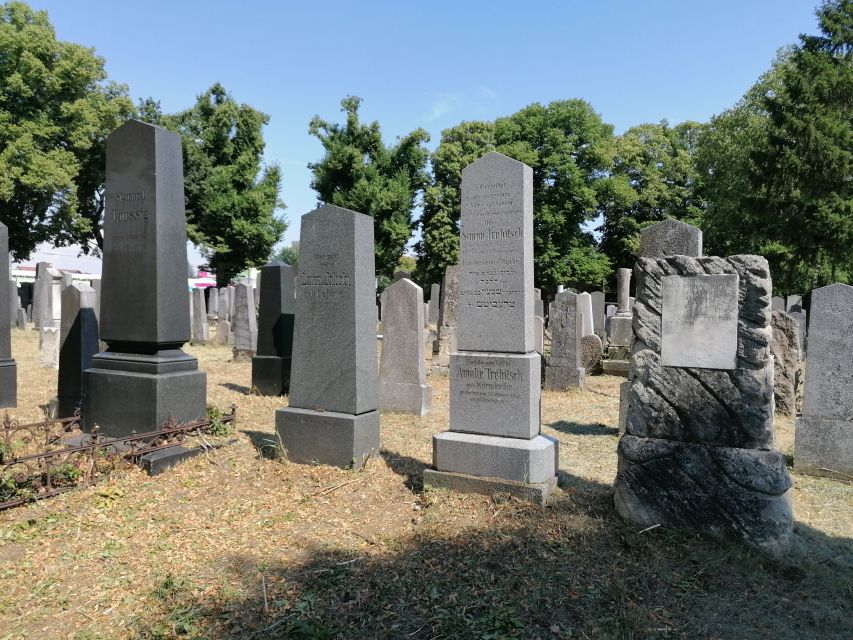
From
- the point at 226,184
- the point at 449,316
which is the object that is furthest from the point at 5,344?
the point at 226,184

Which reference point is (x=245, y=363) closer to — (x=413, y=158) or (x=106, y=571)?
(x=106, y=571)

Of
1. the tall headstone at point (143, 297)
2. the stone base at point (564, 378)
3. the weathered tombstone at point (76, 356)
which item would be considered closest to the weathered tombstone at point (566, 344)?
the stone base at point (564, 378)

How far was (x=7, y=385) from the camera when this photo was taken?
26.9 ft

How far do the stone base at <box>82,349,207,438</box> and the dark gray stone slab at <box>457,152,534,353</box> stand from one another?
308cm

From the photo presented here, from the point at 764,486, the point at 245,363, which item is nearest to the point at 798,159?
the point at 245,363

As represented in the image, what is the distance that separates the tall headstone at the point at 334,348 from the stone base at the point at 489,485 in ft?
3.15

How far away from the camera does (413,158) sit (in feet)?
128

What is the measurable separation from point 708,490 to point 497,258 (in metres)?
2.49

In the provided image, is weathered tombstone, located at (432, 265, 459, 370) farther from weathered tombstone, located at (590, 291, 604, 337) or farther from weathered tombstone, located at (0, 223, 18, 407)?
weathered tombstone, located at (590, 291, 604, 337)

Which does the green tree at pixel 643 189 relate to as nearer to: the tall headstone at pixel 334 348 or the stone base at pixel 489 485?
the tall headstone at pixel 334 348

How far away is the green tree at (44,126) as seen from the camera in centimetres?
2583

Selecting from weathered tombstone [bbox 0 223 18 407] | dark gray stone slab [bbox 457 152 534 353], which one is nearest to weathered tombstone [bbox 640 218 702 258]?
dark gray stone slab [bbox 457 152 534 353]

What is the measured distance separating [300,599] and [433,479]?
1.92 m

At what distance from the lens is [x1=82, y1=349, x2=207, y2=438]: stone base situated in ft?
19.5
